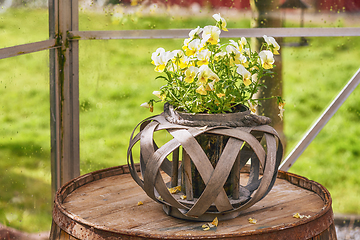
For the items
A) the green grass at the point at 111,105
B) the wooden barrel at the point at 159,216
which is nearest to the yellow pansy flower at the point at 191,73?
the wooden barrel at the point at 159,216

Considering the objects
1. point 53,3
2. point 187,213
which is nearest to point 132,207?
point 187,213

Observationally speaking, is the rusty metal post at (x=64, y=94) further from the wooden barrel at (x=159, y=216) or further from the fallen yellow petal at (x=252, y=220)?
the fallen yellow petal at (x=252, y=220)

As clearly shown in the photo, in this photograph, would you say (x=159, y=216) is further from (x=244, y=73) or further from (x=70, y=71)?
(x=70, y=71)

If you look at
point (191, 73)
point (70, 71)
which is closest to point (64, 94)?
point (70, 71)

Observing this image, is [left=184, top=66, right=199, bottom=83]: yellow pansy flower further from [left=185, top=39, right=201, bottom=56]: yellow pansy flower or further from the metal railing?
the metal railing

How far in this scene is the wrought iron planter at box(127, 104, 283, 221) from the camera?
3.82 ft

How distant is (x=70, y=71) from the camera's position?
225cm

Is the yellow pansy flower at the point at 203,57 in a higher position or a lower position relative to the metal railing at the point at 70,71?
higher

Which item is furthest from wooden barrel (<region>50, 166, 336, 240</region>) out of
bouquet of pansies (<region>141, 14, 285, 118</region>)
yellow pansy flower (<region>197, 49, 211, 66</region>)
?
yellow pansy flower (<region>197, 49, 211, 66</region>)

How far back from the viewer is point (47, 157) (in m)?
2.17

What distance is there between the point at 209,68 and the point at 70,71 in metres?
1.28

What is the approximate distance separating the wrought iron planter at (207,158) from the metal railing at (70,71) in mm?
983

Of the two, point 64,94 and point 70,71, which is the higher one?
point 70,71

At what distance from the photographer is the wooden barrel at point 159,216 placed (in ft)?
3.81
